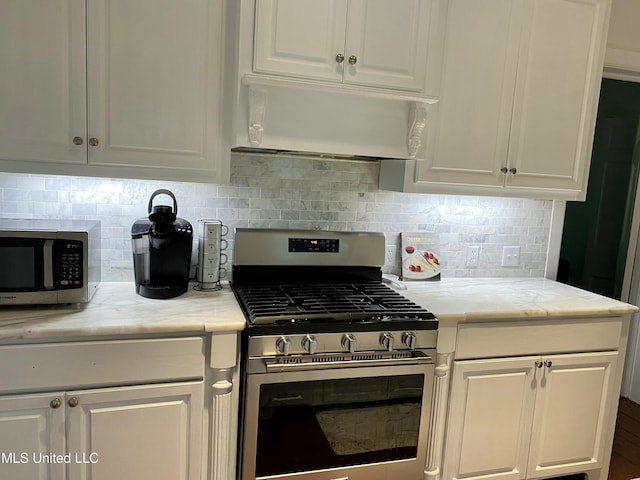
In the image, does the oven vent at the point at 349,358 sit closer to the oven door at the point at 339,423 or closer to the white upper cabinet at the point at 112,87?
the oven door at the point at 339,423

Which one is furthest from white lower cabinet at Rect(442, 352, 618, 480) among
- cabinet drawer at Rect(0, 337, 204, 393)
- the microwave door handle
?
the microwave door handle

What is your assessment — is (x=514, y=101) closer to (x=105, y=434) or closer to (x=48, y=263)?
(x=48, y=263)

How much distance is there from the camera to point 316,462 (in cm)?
189

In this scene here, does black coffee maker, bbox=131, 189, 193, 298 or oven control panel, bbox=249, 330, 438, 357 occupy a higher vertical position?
black coffee maker, bbox=131, 189, 193, 298

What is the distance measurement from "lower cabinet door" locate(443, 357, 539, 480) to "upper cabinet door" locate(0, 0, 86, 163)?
177 centimetres

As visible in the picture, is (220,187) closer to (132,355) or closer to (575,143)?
(132,355)

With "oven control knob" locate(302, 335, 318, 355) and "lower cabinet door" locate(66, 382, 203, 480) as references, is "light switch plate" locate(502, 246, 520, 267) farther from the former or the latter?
"lower cabinet door" locate(66, 382, 203, 480)

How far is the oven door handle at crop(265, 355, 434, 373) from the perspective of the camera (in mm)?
1753

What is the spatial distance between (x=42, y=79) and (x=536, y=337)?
2196 millimetres

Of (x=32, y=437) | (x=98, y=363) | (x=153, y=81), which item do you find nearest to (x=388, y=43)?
(x=153, y=81)

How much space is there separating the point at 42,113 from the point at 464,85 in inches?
66.2

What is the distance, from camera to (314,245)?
2316mm

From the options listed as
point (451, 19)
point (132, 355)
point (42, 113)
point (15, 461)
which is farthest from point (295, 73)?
point (15, 461)

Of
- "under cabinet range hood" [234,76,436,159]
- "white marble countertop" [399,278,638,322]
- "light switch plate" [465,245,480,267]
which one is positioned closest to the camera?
"under cabinet range hood" [234,76,436,159]
